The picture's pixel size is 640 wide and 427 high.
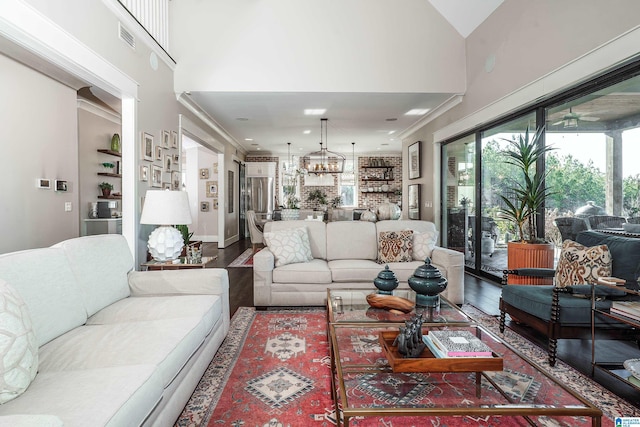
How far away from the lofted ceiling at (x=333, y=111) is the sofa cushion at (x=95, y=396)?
4429mm

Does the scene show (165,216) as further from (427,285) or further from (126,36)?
(427,285)

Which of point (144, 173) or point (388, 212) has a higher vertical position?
point (144, 173)

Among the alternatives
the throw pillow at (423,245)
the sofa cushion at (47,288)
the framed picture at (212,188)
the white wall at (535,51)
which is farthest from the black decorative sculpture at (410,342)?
the framed picture at (212,188)

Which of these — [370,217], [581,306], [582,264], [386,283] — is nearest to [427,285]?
[386,283]

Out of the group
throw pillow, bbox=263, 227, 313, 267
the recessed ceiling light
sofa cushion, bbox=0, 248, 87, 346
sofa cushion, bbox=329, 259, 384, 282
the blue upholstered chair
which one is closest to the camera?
sofa cushion, bbox=0, 248, 87, 346

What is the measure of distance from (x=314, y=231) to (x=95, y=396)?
320cm

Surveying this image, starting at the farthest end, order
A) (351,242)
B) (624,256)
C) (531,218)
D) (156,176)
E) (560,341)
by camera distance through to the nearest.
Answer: (156,176)
(351,242)
(531,218)
(560,341)
(624,256)

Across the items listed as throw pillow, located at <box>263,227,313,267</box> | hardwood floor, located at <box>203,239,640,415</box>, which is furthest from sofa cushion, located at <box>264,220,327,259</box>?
hardwood floor, located at <box>203,239,640,415</box>

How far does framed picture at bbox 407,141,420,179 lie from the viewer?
285 inches

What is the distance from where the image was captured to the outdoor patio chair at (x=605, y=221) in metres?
3.00

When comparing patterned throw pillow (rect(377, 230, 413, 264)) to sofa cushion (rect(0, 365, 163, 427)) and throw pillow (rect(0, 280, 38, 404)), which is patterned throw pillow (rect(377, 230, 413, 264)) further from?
throw pillow (rect(0, 280, 38, 404))

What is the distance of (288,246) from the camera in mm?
3838

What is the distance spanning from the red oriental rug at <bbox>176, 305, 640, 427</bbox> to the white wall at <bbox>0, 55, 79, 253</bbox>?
116 inches

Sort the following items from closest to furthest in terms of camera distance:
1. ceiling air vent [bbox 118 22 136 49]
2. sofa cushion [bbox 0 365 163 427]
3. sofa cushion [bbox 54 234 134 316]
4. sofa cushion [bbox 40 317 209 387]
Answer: sofa cushion [bbox 0 365 163 427] → sofa cushion [bbox 40 317 209 387] → sofa cushion [bbox 54 234 134 316] → ceiling air vent [bbox 118 22 136 49]
